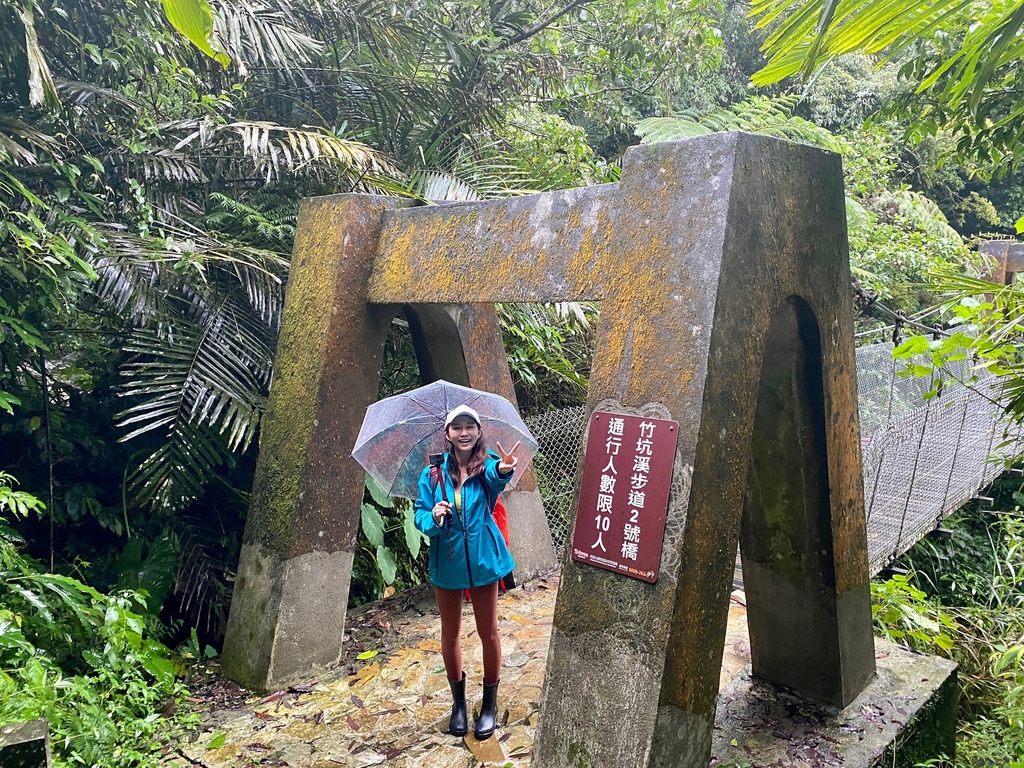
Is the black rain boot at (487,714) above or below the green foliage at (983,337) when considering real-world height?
below

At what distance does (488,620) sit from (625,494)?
859 mm

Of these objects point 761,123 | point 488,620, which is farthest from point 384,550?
point 761,123

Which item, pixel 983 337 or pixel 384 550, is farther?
pixel 384 550

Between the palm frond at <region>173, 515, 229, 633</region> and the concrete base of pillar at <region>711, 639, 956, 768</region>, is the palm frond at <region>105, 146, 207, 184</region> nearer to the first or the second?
the palm frond at <region>173, 515, 229, 633</region>

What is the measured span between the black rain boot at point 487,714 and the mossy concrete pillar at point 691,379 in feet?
1.73

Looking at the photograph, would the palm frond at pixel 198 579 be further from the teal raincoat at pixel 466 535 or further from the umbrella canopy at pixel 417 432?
the teal raincoat at pixel 466 535

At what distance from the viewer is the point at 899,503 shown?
5.77m

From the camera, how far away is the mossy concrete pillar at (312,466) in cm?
369

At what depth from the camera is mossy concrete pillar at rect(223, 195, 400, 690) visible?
12.1ft

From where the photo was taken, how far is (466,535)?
285cm

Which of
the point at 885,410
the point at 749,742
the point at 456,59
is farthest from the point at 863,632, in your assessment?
the point at 456,59

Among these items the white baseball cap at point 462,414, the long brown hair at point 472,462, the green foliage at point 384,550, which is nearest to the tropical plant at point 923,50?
the white baseball cap at point 462,414

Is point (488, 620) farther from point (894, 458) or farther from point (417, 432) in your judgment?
point (894, 458)

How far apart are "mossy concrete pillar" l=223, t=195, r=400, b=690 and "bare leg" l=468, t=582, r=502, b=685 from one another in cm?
118
